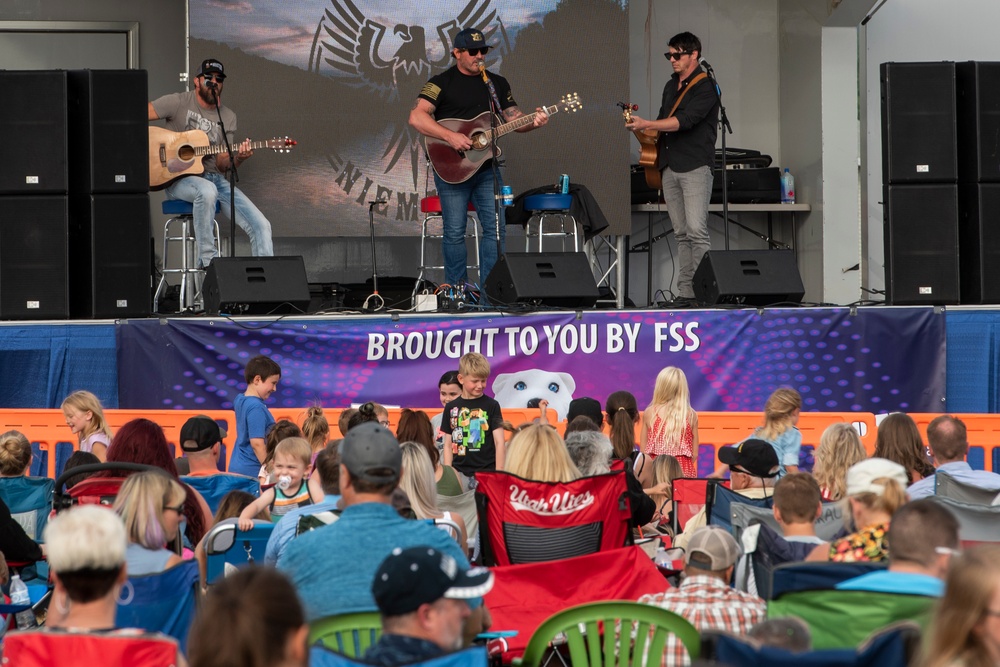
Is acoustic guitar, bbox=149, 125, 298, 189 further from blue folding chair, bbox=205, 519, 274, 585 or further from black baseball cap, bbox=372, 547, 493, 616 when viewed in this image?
black baseball cap, bbox=372, 547, 493, 616

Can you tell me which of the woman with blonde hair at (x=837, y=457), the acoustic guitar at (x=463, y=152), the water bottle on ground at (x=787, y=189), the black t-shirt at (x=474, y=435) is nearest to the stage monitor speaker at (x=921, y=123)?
the acoustic guitar at (x=463, y=152)

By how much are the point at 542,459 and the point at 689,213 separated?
5.05m

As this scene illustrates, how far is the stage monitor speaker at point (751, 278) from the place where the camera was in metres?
9.00

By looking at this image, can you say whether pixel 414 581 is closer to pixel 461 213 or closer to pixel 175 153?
pixel 461 213

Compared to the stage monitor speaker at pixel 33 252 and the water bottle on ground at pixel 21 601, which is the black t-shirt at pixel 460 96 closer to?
the stage monitor speaker at pixel 33 252

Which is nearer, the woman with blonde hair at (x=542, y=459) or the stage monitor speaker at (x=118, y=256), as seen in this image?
the woman with blonde hair at (x=542, y=459)

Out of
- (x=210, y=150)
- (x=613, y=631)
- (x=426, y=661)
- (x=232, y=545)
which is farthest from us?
(x=210, y=150)

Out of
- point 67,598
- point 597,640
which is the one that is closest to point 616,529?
point 597,640

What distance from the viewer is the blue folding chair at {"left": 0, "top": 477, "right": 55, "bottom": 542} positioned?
17.7 ft

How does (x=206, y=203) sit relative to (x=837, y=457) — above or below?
above

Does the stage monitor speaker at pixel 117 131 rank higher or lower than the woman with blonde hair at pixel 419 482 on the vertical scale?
higher

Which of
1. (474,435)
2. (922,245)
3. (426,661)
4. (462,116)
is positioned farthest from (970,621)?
(462,116)

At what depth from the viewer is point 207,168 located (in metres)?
10.1

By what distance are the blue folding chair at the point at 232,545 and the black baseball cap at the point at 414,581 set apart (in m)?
1.76
